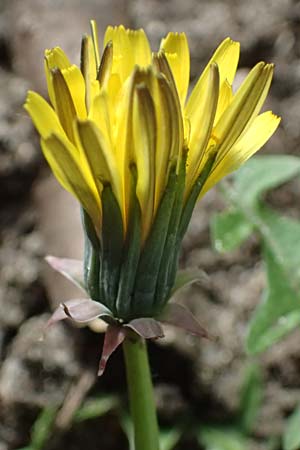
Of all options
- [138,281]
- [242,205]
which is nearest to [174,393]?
[242,205]

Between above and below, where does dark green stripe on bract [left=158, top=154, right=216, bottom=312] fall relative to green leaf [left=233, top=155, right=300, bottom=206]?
above

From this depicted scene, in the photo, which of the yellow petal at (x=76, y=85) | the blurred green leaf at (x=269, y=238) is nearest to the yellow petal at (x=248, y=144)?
the yellow petal at (x=76, y=85)

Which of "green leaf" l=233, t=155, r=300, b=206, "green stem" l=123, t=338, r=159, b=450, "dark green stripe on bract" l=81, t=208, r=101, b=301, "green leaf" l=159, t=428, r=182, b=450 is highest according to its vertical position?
"dark green stripe on bract" l=81, t=208, r=101, b=301

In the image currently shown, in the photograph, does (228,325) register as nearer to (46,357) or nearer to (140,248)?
(46,357)

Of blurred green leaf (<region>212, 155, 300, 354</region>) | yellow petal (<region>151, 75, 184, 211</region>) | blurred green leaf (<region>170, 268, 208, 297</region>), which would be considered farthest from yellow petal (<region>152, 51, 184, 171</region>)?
blurred green leaf (<region>212, 155, 300, 354</region>)

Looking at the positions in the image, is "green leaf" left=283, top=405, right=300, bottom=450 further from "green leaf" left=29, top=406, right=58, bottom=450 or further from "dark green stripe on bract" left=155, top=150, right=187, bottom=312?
"dark green stripe on bract" left=155, top=150, right=187, bottom=312

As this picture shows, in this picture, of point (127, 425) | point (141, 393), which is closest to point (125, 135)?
point (141, 393)

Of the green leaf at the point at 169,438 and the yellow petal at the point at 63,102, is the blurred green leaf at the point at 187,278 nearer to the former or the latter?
the yellow petal at the point at 63,102
